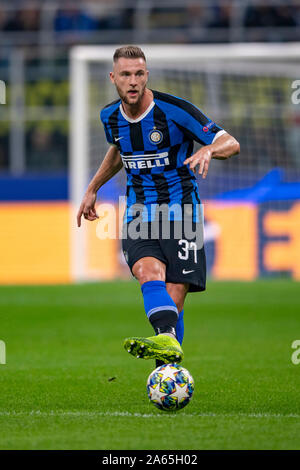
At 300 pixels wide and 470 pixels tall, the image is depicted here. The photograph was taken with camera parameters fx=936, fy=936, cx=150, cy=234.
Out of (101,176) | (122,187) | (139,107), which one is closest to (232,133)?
(122,187)

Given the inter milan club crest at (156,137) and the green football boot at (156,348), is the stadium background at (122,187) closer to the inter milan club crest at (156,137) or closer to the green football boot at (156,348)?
the inter milan club crest at (156,137)

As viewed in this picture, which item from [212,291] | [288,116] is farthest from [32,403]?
[288,116]

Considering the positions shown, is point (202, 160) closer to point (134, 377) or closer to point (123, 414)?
point (123, 414)

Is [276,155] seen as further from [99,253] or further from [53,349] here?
[53,349]

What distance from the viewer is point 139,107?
18.8 ft

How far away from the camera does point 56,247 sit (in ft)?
58.7

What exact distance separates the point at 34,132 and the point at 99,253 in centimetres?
286

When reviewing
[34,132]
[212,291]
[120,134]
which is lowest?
[120,134]

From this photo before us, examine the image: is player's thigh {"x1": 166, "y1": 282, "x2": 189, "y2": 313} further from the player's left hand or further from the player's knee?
the player's left hand

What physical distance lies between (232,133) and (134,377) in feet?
37.5

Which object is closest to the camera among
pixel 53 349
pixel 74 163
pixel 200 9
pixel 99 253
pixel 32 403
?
pixel 32 403

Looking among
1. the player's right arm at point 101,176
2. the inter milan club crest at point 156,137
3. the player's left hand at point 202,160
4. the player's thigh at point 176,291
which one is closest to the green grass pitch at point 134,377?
the player's thigh at point 176,291

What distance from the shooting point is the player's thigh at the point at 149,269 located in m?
5.47

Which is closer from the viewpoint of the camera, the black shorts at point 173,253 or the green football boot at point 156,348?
the green football boot at point 156,348
